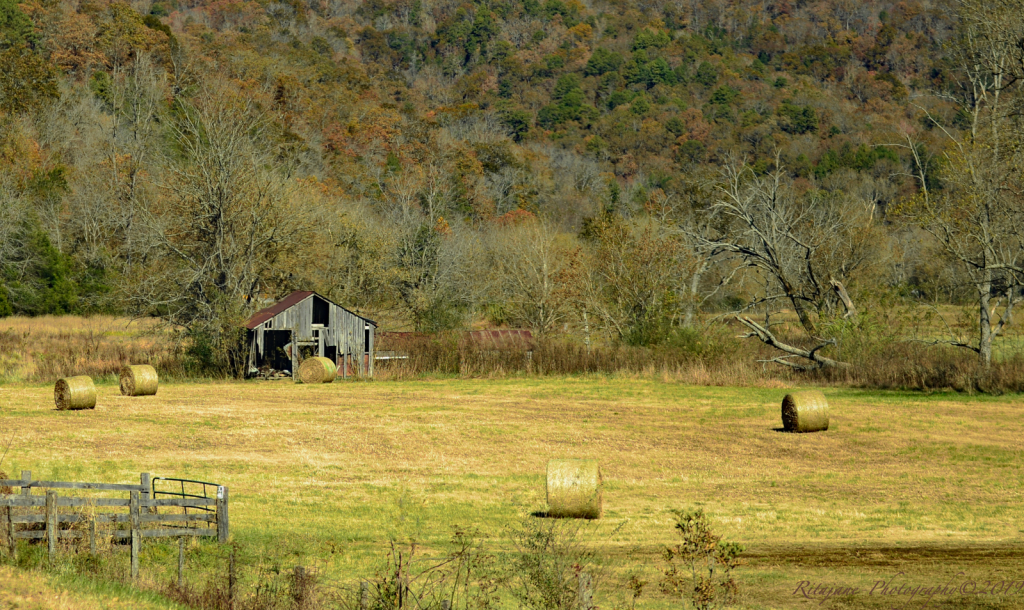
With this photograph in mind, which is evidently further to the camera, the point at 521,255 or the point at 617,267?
the point at 521,255

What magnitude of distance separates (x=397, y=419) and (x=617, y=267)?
28511 millimetres

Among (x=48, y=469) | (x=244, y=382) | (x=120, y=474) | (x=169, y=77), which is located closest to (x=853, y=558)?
(x=120, y=474)

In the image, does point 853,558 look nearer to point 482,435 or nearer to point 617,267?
point 482,435

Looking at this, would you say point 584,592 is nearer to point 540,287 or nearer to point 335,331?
point 335,331

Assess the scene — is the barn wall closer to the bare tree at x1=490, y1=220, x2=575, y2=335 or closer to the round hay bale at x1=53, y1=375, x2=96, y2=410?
the bare tree at x1=490, y1=220, x2=575, y2=335

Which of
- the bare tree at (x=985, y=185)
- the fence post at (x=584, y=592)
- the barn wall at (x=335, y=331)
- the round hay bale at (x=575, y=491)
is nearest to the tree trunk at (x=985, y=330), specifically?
the bare tree at (x=985, y=185)

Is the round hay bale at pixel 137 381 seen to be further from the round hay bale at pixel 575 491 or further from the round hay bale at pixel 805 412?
the round hay bale at pixel 575 491

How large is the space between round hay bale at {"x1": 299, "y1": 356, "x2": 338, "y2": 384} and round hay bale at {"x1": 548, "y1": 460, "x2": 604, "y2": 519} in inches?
1168

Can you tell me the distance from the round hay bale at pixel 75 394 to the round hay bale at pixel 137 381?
16.3 ft

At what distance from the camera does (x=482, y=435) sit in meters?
29.2

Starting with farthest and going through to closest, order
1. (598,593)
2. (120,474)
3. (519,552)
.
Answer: (120,474) → (519,552) → (598,593)

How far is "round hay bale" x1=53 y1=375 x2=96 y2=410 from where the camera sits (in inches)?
1299

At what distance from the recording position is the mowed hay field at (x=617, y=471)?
50.1 ft

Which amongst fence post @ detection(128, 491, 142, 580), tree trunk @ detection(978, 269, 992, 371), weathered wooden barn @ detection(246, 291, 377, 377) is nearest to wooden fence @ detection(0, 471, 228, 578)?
fence post @ detection(128, 491, 142, 580)
